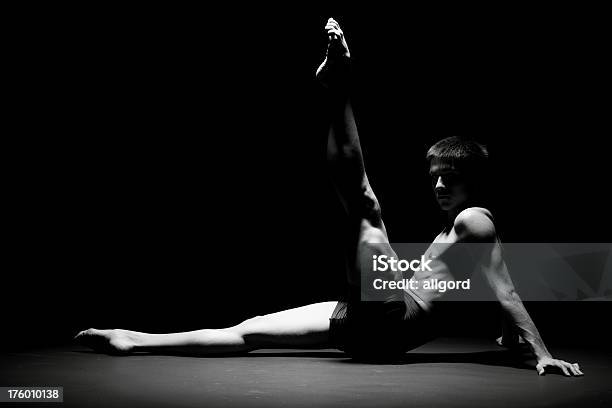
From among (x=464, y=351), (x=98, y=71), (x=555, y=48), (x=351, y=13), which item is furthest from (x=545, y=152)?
(x=98, y=71)

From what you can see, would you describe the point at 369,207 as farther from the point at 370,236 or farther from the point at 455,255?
the point at 455,255

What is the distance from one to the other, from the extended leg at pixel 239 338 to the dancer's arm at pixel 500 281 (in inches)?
23.2

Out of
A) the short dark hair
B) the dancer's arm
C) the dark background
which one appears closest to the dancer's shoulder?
the dancer's arm

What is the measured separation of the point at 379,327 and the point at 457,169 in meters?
0.67

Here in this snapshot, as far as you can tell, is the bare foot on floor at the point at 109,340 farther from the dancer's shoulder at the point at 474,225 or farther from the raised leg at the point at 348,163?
the dancer's shoulder at the point at 474,225

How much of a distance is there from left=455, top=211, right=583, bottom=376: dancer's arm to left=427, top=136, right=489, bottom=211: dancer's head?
112mm

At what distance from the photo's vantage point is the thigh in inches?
104

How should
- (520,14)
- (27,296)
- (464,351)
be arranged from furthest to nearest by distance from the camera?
1. (27,296)
2. (520,14)
3. (464,351)

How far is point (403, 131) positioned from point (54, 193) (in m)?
2.21

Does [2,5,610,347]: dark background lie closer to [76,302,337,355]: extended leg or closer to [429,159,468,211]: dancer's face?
[76,302,337,355]: extended leg

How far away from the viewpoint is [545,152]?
4148mm

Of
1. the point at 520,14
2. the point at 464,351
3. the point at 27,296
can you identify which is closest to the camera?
the point at 464,351

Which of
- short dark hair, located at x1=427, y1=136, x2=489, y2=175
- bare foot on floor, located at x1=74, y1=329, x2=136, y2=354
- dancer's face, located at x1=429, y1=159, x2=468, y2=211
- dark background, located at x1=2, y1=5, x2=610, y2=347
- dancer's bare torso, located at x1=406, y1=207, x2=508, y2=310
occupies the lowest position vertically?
bare foot on floor, located at x1=74, y1=329, x2=136, y2=354

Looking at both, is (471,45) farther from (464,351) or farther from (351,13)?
(464,351)
